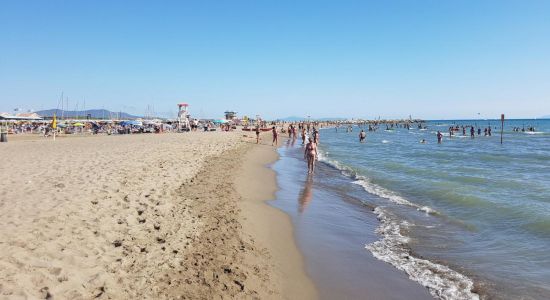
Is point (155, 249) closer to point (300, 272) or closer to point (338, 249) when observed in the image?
point (300, 272)

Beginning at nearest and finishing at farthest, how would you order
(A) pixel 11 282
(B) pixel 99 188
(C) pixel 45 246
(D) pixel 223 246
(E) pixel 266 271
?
(A) pixel 11 282 → (C) pixel 45 246 → (E) pixel 266 271 → (D) pixel 223 246 → (B) pixel 99 188

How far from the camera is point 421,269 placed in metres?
5.84

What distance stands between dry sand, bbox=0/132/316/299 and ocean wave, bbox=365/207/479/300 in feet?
5.38

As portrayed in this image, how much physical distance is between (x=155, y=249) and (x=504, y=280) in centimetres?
519

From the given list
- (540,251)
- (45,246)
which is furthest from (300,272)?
(540,251)

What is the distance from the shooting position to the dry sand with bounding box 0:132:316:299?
417 cm

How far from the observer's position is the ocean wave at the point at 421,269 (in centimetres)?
511

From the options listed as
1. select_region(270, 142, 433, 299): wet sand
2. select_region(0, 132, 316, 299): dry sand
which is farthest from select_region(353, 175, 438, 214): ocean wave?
select_region(0, 132, 316, 299): dry sand

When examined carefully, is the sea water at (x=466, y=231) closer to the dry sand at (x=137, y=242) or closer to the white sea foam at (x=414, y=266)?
the white sea foam at (x=414, y=266)

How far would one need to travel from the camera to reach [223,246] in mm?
5852

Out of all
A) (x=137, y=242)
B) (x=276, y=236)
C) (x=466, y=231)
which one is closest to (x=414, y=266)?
(x=276, y=236)

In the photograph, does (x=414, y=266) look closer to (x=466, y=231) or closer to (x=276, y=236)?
(x=276, y=236)

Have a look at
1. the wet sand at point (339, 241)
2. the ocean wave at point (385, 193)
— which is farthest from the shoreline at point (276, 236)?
the ocean wave at point (385, 193)

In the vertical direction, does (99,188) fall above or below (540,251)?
above
